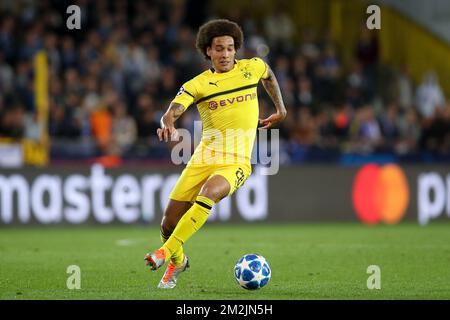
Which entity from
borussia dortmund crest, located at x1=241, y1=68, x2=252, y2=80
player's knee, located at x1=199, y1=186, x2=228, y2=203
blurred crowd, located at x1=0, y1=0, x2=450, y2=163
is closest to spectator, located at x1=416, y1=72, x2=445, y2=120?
blurred crowd, located at x1=0, y1=0, x2=450, y2=163

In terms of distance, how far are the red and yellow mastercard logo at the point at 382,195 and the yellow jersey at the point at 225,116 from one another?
911 cm

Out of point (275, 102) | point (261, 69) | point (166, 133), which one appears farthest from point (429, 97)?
point (166, 133)

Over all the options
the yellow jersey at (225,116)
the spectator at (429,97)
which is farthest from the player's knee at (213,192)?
the spectator at (429,97)

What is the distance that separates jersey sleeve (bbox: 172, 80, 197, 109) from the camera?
9312mm

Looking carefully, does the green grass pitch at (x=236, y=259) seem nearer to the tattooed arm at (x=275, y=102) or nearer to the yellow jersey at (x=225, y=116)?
the yellow jersey at (x=225, y=116)

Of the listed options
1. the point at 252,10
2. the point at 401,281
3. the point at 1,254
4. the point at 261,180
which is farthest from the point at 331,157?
the point at 401,281

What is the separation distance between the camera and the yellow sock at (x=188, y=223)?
9094mm

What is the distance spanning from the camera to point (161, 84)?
65.3 ft

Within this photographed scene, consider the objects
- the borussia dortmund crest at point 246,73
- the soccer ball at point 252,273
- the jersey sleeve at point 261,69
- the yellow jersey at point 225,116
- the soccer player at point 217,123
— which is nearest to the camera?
the soccer ball at point 252,273

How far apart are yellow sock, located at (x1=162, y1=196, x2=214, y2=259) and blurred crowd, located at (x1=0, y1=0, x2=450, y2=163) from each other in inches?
367

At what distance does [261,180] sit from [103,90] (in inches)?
147

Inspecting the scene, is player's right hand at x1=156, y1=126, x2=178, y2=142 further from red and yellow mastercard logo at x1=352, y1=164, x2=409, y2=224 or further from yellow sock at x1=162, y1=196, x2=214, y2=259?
red and yellow mastercard logo at x1=352, y1=164, x2=409, y2=224

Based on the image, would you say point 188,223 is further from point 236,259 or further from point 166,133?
point 236,259
